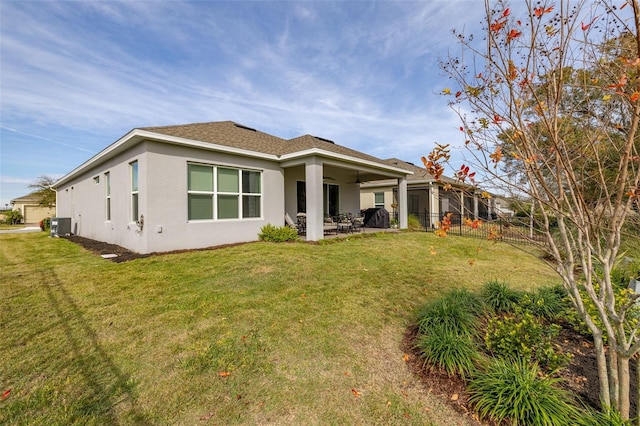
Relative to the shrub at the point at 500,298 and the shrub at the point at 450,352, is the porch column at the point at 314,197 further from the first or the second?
the shrub at the point at 450,352

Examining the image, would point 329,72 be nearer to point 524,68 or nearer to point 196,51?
point 196,51

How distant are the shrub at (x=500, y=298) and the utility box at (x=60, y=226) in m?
18.9

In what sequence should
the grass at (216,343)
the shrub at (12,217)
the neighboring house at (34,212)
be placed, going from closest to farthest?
1. the grass at (216,343)
2. the shrub at (12,217)
3. the neighboring house at (34,212)

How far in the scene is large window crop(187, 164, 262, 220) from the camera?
8.59 meters

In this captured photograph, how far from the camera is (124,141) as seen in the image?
798 centimetres

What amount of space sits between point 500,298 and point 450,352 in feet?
6.50

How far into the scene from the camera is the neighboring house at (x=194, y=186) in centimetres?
776

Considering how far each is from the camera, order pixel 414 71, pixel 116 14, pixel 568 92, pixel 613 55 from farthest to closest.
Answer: pixel 414 71 → pixel 116 14 → pixel 568 92 → pixel 613 55

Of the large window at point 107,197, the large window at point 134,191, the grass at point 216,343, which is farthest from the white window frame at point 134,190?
the large window at point 107,197

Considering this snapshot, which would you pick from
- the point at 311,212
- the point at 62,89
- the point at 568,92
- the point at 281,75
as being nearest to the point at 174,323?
the point at 568,92

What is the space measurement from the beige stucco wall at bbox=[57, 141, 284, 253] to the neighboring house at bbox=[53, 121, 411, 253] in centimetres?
2

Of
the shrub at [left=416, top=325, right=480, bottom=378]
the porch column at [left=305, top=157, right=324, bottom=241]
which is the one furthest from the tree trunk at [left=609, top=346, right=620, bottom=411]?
the porch column at [left=305, top=157, right=324, bottom=241]

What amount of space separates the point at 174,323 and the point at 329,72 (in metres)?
10.9

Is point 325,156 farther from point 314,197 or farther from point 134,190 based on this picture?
point 134,190
